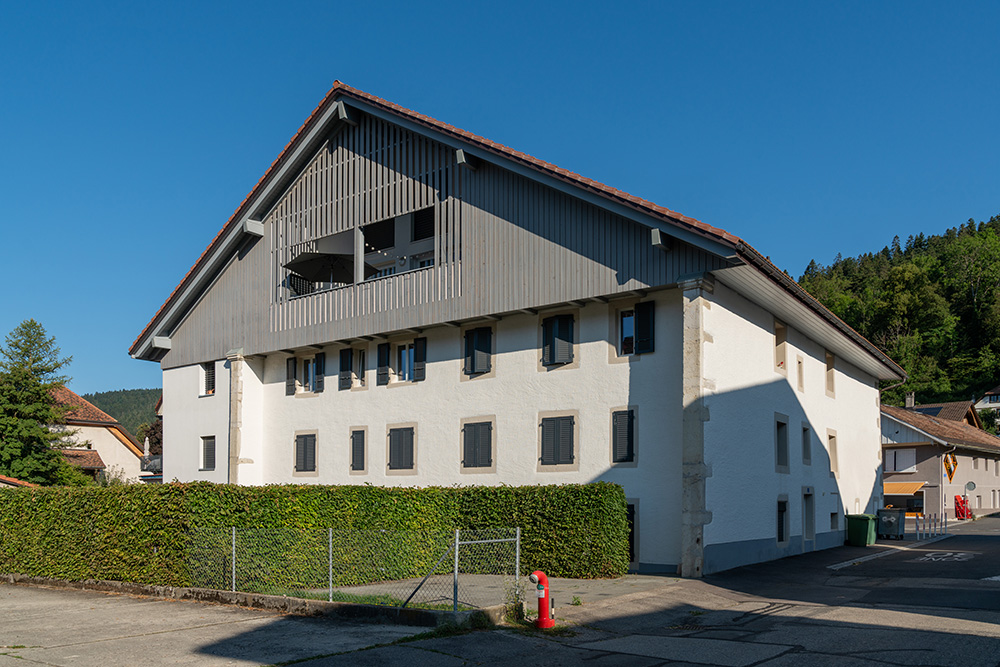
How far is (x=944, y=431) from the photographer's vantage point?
54562mm

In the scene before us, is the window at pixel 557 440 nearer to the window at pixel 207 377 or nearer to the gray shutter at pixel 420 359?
the gray shutter at pixel 420 359

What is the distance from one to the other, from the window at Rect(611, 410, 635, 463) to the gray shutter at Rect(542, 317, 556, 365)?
89.6 inches

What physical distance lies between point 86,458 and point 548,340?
54092mm

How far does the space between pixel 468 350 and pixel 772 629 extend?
42.2ft

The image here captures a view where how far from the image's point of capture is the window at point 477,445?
936 inches

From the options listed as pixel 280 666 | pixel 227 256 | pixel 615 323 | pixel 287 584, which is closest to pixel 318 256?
pixel 227 256

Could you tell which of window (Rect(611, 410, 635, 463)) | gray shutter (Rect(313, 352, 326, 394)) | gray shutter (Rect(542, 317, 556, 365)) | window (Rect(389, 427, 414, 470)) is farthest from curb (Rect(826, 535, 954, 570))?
gray shutter (Rect(313, 352, 326, 394))

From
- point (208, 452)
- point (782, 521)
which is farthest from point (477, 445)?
point (208, 452)

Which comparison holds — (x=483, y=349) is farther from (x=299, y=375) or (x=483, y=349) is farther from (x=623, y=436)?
(x=299, y=375)

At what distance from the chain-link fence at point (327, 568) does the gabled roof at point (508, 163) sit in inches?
304

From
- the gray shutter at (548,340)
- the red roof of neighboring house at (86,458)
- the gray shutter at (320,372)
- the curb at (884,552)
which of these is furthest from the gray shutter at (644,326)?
the red roof of neighboring house at (86,458)

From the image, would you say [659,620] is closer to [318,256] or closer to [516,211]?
[516,211]

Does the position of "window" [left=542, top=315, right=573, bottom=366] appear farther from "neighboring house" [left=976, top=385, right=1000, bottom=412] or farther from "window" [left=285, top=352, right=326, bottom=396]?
"neighboring house" [left=976, top=385, right=1000, bottom=412]

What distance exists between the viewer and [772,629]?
43.0 feet
